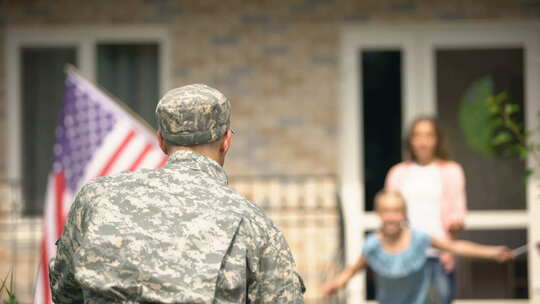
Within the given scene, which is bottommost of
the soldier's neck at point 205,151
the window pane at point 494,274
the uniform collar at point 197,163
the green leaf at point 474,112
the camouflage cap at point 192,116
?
the window pane at point 494,274

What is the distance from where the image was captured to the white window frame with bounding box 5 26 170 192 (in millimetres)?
8742

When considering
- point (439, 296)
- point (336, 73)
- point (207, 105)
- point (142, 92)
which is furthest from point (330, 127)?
point (207, 105)

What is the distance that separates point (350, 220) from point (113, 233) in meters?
6.07

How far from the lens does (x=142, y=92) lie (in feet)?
29.1

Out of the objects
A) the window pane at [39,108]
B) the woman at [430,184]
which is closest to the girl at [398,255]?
the woman at [430,184]

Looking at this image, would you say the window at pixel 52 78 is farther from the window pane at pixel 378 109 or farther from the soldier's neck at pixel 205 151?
the soldier's neck at pixel 205 151

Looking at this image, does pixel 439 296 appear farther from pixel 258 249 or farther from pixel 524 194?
pixel 258 249

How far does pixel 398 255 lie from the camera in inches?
239

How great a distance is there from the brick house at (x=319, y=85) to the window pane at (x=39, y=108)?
36 millimetres

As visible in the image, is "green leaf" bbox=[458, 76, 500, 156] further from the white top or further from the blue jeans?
the blue jeans

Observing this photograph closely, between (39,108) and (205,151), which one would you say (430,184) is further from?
(205,151)

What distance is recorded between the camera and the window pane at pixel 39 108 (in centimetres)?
888

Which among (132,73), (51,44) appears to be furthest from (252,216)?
(51,44)

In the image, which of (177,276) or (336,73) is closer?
(177,276)
